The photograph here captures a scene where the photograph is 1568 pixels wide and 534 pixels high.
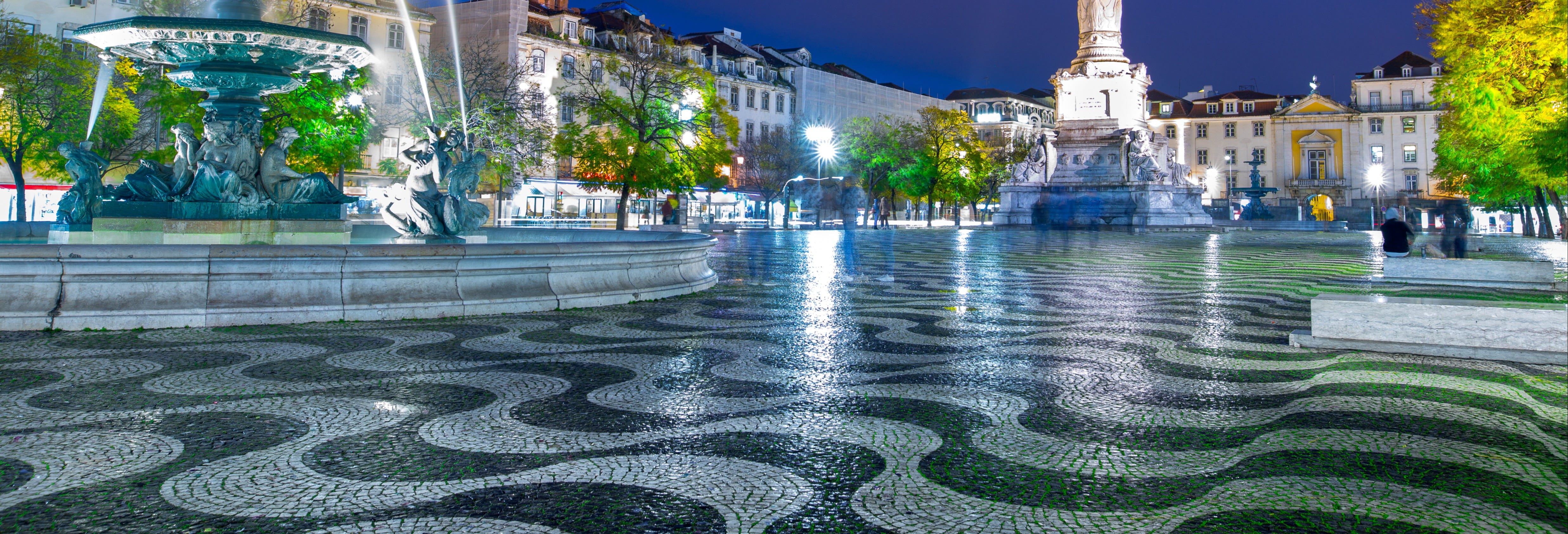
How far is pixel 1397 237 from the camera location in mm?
12414

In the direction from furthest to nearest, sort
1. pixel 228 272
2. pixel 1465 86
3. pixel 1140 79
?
1. pixel 1140 79
2. pixel 1465 86
3. pixel 228 272

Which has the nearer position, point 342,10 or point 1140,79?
point 1140,79

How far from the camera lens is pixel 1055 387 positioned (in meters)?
5.32

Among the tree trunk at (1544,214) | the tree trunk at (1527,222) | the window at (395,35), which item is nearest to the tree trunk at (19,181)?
the window at (395,35)

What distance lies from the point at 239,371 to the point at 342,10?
49.0 m

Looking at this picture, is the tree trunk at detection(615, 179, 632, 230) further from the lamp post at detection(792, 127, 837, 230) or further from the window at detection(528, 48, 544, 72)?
the window at detection(528, 48, 544, 72)

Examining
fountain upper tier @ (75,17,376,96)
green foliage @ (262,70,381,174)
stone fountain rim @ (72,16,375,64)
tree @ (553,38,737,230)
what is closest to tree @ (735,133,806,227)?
tree @ (553,38,737,230)

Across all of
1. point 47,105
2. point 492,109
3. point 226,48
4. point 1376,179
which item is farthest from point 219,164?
point 1376,179

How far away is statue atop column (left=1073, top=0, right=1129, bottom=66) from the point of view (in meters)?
44.4

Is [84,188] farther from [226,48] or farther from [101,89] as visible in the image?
[101,89]

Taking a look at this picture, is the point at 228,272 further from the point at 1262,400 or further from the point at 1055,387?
the point at 1262,400

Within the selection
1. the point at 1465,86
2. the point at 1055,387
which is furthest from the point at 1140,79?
the point at 1055,387

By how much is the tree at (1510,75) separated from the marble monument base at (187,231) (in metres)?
16.0

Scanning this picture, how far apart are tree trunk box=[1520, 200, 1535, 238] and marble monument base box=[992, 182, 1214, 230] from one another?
44.6 ft
